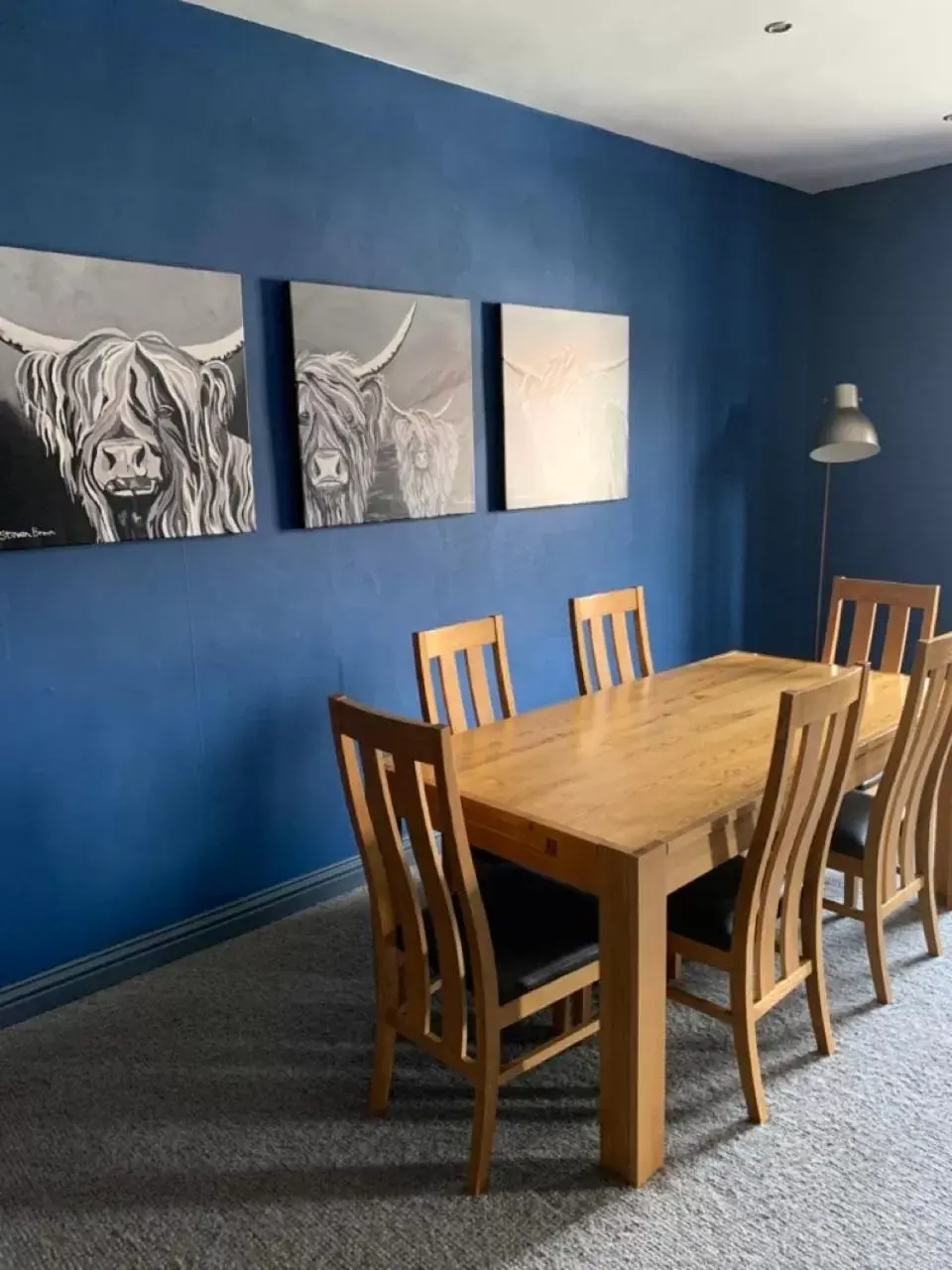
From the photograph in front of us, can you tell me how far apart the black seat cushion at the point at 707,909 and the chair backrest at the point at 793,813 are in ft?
0.21

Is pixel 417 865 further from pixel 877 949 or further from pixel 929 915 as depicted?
pixel 929 915

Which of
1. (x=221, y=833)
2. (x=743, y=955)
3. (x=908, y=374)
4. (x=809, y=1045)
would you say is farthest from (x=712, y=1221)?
(x=908, y=374)

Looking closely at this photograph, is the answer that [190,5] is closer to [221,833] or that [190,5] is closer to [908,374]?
[221,833]

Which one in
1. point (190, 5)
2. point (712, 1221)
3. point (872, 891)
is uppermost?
point (190, 5)

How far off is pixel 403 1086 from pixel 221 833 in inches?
38.3

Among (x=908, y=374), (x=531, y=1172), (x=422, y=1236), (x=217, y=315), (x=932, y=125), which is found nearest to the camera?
(x=422, y=1236)

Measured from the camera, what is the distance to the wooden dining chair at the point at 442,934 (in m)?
1.74

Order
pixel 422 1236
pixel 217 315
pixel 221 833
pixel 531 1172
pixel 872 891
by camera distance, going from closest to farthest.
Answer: pixel 422 1236 → pixel 531 1172 → pixel 872 891 → pixel 217 315 → pixel 221 833

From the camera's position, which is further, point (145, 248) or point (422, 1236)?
point (145, 248)

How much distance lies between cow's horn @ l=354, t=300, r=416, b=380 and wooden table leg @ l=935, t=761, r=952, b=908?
2.07 metres

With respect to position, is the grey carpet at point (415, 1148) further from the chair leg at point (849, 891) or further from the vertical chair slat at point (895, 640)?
the vertical chair slat at point (895, 640)

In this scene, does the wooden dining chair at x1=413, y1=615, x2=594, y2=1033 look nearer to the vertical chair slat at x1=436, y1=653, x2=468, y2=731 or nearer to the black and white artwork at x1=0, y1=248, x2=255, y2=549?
the vertical chair slat at x1=436, y1=653, x2=468, y2=731

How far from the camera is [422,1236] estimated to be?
5.70 feet

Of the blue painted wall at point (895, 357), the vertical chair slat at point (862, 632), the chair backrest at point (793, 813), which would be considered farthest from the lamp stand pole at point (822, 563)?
the chair backrest at point (793, 813)
